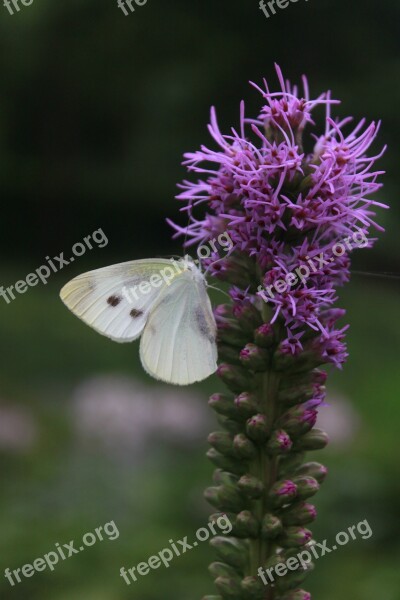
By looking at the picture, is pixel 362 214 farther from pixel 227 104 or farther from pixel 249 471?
pixel 227 104

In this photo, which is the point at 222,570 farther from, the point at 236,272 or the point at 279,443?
the point at 236,272

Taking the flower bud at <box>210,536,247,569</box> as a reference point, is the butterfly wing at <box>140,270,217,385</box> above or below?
above

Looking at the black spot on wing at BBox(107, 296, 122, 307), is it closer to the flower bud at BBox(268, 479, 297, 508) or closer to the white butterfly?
the white butterfly

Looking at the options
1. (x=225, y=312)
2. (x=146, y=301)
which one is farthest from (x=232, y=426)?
(x=146, y=301)

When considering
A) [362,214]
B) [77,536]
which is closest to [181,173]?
[77,536]

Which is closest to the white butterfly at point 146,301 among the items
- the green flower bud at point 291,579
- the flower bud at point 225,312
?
the flower bud at point 225,312

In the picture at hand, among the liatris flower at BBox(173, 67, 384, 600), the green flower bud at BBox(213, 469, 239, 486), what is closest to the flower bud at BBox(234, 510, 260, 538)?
the liatris flower at BBox(173, 67, 384, 600)

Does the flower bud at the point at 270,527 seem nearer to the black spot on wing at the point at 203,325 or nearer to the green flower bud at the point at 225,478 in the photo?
the green flower bud at the point at 225,478
